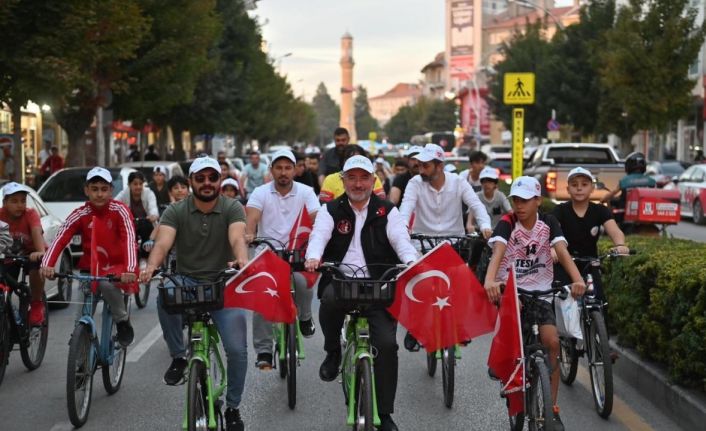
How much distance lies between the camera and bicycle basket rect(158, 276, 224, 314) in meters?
6.37

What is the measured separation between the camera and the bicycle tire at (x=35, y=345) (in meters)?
9.48

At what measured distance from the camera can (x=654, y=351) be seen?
28.2 feet

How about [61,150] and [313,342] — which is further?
[61,150]

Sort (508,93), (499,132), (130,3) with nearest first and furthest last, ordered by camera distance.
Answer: (508,93), (130,3), (499,132)

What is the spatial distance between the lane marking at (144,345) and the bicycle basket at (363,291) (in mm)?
4312

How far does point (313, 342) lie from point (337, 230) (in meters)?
4.40

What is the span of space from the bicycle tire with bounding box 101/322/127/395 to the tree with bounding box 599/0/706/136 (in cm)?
3782

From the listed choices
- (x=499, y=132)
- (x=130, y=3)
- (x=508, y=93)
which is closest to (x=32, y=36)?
(x=130, y=3)

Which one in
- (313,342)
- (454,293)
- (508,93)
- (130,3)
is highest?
(130,3)

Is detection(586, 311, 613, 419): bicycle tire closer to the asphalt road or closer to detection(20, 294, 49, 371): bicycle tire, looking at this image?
the asphalt road

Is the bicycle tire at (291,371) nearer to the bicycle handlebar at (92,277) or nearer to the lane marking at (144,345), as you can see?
the bicycle handlebar at (92,277)

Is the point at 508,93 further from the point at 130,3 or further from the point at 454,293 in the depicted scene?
the point at 454,293

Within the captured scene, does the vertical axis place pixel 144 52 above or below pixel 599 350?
above

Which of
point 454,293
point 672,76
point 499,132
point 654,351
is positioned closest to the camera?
point 454,293
